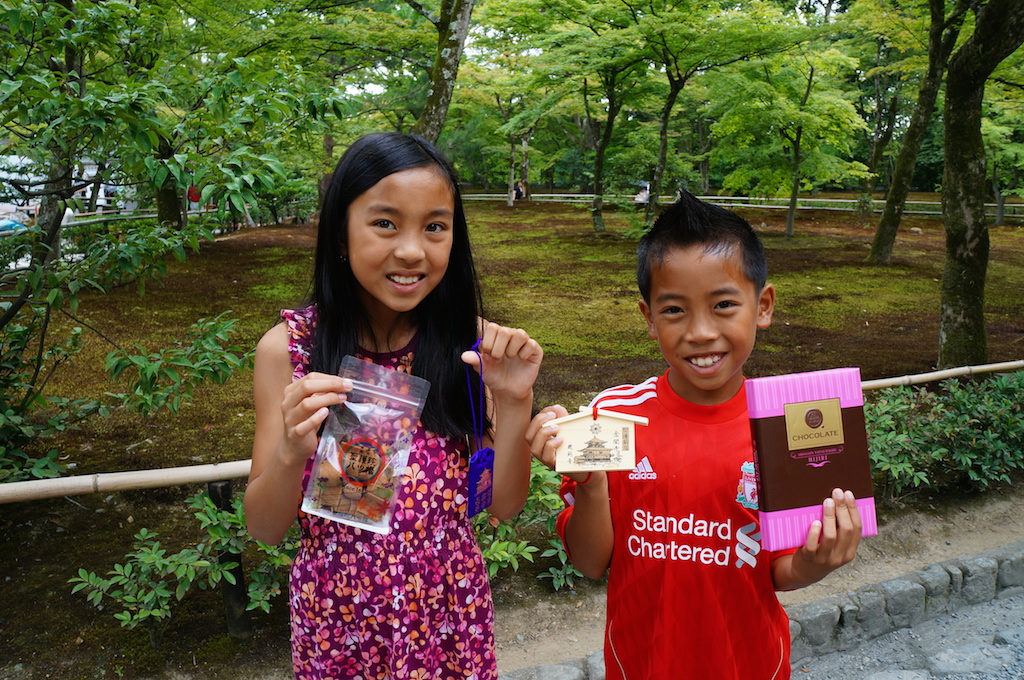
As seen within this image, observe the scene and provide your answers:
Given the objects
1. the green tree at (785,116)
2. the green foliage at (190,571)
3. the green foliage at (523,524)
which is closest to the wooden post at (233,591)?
the green foliage at (190,571)

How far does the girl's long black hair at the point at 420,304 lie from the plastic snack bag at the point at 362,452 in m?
0.16

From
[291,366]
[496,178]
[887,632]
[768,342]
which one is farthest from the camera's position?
[496,178]

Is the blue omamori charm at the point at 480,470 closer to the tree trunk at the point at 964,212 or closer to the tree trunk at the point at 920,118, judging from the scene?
the tree trunk at the point at 964,212

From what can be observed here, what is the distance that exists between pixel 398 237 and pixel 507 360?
0.31 m

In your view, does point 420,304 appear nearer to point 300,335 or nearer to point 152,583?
point 300,335

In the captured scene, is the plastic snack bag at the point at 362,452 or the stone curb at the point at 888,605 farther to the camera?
the stone curb at the point at 888,605

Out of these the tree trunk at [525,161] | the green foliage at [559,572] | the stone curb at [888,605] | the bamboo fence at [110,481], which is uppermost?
the tree trunk at [525,161]

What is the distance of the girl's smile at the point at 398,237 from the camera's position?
4.62 feet

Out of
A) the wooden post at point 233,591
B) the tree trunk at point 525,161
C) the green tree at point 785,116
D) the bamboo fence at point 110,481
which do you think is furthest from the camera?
the tree trunk at point 525,161

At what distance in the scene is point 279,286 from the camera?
1011cm

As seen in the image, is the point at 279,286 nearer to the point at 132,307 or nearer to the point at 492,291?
the point at 132,307

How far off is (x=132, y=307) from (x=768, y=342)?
6949mm

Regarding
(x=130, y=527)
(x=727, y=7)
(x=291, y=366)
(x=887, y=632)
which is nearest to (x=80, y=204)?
(x=130, y=527)

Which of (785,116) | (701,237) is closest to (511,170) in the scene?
(785,116)
